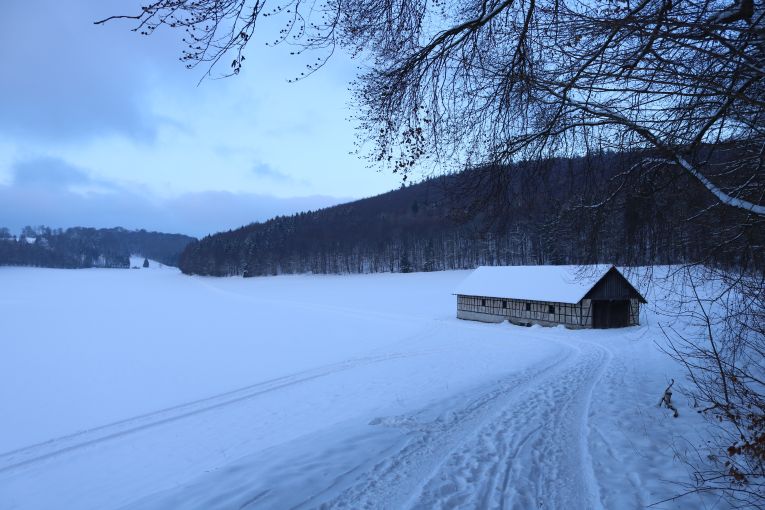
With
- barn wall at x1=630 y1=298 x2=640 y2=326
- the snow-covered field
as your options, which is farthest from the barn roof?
barn wall at x1=630 y1=298 x2=640 y2=326

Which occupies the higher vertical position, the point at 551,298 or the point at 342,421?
the point at 551,298

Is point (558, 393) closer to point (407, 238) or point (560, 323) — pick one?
point (560, 323)

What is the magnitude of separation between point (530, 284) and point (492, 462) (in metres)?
25.8

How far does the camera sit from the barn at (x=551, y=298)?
25891 millimetres

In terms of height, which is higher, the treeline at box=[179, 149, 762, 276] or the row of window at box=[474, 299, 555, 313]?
the treeline at box=[179, 149, 762, 276]

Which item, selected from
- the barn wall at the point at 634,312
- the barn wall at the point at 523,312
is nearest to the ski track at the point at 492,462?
the barn wall at the point at 523,312

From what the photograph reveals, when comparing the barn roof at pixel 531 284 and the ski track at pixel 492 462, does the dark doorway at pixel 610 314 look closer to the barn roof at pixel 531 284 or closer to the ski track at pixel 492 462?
the barn roof at pixel 531 284

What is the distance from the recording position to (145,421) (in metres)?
12.0

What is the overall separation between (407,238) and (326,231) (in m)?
26.8

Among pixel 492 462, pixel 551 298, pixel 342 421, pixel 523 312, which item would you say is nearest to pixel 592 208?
pixel 492 462

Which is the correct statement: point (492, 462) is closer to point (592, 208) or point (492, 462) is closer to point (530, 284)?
point (592, 208)

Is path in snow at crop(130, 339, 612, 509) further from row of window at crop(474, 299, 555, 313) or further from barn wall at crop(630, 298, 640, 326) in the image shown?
barn wall at crop(630, 298, 640, 326)

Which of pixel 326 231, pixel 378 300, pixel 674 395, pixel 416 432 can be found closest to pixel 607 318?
pixel 674 395

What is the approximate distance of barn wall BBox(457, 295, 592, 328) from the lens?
85.6 ft
